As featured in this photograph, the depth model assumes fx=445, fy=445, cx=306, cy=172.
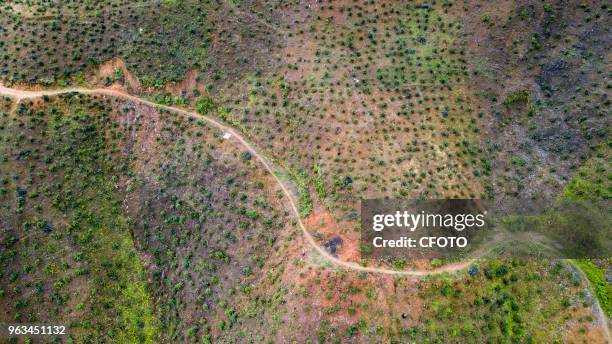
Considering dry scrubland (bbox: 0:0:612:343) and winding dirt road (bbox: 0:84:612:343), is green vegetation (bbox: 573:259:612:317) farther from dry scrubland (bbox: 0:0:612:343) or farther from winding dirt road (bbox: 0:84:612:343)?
winding dirt road (bbox: 0:84:612:343)

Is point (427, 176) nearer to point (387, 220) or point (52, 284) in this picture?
point (387, 220)

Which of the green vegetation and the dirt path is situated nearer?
the dirt path

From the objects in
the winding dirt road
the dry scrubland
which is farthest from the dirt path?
the dry scrubland

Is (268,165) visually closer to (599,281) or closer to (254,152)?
(254,152)

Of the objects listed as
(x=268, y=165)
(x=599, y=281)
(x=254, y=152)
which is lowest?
(x=599, y=281)

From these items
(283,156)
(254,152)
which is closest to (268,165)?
(283,156)

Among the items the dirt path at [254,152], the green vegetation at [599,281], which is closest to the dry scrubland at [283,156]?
the green vegetation at [599,281]

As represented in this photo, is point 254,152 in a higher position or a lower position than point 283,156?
higher

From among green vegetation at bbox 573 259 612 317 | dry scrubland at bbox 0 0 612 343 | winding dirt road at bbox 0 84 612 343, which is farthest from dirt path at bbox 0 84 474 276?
green vegetation at bbox 573 259 612 317

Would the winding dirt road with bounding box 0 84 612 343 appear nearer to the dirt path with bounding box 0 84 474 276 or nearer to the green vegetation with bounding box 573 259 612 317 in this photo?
the dirt path with bounding box 0 84 474 276
